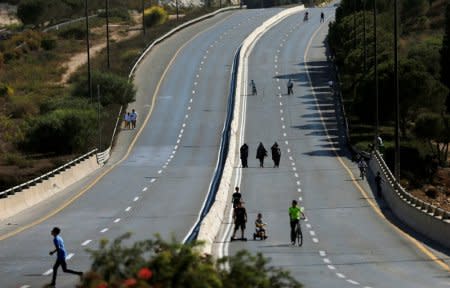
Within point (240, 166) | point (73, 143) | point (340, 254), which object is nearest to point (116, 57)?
point (73, 143)

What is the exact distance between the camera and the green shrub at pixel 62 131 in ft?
247

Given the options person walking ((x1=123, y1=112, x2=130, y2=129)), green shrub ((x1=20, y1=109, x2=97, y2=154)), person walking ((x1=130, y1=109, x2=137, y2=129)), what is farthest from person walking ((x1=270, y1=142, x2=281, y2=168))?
person walking ((x1=123, y1=112, x2=130, y2=129))

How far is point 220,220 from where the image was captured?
133 feet

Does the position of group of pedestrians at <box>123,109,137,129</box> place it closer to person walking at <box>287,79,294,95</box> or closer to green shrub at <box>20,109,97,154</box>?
green shrub at <box>20,109,97,154</box>

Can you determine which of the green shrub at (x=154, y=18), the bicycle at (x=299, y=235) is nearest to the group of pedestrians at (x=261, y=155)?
the bicycle at (x=299, y=235)

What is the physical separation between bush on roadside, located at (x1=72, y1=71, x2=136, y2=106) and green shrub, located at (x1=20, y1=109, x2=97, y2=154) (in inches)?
423

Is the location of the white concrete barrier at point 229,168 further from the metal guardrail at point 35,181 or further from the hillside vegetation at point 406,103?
the hillside vegetation at point 406,103

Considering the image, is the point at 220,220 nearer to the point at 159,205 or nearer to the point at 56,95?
the point at 159,205

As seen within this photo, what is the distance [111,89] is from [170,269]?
260 ft

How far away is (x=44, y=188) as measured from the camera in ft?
169

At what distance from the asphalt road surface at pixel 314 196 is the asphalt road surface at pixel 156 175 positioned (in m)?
2.47

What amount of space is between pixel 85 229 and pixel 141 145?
1377 inches

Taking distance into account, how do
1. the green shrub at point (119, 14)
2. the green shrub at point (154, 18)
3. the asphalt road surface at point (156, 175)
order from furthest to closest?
the green shrub at point (154, 18), the green shrub at point (119, 14), the asphalt road surface at point (156, 175)

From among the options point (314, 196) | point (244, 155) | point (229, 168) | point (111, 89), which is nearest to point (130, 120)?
point (111, 89)
